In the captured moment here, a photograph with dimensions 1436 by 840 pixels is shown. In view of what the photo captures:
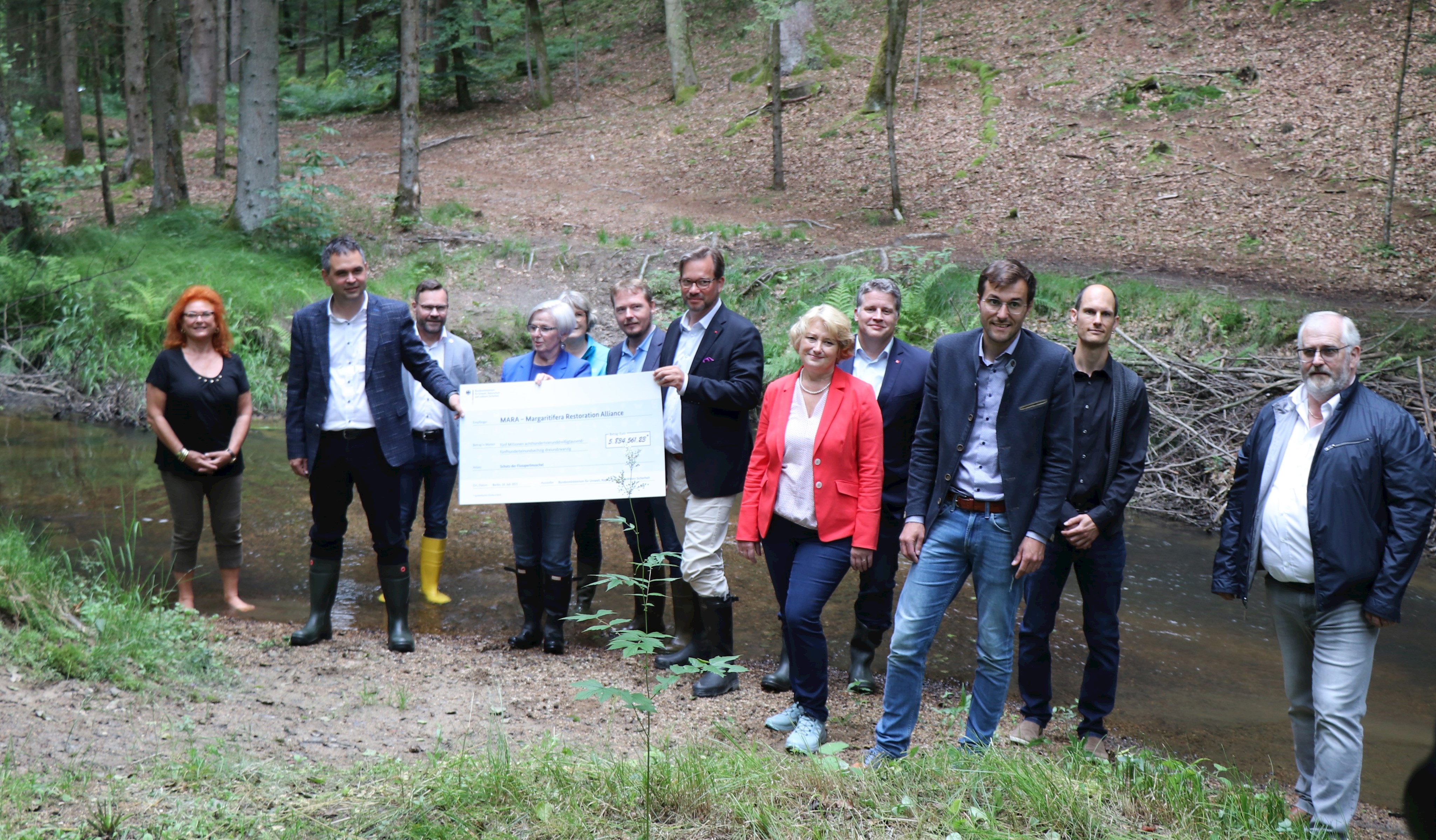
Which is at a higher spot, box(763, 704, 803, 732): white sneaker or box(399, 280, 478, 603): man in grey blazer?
box(399, 280, 478, 603): man in grey blazer

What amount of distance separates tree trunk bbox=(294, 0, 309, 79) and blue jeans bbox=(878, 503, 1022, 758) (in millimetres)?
38184

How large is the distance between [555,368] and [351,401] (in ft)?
4.35

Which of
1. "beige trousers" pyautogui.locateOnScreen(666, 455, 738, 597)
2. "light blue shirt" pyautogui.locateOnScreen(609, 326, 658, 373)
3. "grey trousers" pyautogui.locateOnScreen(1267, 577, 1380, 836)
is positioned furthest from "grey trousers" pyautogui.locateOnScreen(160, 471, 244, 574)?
"grey trousers" pyautogui.locateOnScreen(1267, 577, 1380, 836)

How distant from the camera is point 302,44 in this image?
123ft

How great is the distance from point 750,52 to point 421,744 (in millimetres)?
24623

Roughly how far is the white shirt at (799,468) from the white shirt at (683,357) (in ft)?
2.69

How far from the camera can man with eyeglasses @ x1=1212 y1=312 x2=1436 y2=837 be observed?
3789 millimetres

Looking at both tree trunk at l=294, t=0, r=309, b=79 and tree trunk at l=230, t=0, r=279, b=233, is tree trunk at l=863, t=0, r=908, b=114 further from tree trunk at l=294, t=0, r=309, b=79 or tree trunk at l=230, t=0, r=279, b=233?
tree trunk at l=294, t=0, r=309, b=79

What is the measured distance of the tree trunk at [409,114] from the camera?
1553 centimetres

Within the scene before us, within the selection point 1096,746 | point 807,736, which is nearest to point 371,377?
point 807,736

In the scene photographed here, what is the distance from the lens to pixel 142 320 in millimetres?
12812

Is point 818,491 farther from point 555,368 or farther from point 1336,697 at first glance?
point 555,368

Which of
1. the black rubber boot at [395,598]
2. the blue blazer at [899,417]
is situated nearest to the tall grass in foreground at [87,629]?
the black rubber boot at [395,598]

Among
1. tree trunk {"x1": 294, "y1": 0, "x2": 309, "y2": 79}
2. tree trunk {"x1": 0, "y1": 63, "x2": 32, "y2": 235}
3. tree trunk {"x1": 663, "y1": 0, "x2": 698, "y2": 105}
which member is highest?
tree trunk {"x1": 294, "y1": 0, "x2": 309, "y2": 79}
